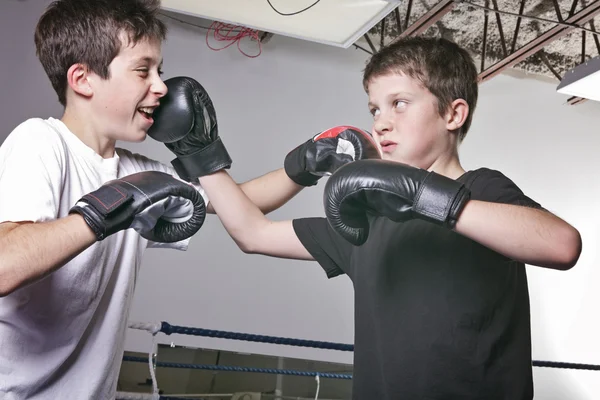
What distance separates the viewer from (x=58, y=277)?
4.47 feet

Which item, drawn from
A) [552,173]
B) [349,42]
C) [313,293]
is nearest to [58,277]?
[349,42]

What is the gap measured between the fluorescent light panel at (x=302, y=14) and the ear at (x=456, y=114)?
2.16 meters

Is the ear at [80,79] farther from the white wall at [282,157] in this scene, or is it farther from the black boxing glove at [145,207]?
the white wall at [282,157]

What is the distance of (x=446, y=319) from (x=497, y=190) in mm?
277

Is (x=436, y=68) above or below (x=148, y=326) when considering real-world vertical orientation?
above

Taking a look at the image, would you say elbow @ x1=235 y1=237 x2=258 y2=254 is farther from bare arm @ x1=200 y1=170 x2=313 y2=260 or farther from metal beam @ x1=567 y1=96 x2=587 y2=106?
metal beam @ x1=567 y1=96 x2=587 y2=106

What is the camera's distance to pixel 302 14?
3744 millimetres

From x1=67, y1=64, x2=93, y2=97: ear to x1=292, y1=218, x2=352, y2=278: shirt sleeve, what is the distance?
24.6 inches

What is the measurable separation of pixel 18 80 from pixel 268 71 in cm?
211

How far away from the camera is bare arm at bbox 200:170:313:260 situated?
1.68 metres

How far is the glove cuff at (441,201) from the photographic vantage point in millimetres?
1118

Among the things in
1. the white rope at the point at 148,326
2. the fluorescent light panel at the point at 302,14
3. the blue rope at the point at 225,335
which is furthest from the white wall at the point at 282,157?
the white rope at the point at 148,326

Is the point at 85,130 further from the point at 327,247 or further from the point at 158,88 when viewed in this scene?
the point at 327,247

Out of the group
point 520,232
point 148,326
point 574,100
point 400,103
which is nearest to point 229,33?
point 574,100
